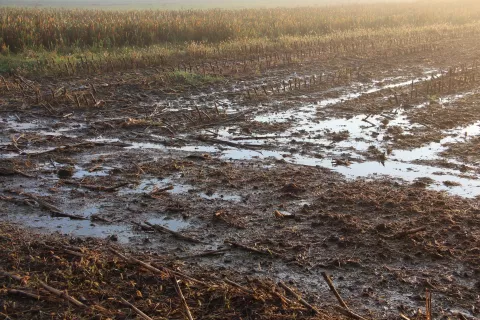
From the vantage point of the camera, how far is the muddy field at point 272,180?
15.0ft

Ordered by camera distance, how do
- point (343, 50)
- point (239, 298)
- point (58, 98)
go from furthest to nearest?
1. point (343, 50)
2. point (58, 98)
3. point (239, 298)

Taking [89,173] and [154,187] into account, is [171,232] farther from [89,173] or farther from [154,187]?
[89,173]

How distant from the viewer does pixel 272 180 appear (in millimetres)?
6539

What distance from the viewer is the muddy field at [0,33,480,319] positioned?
4.56m

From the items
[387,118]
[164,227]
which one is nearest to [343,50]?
[387,118]

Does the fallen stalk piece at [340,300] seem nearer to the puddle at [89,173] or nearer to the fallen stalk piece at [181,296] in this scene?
the fallen stalk piece at [181,296]

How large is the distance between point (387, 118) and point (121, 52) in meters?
9.98

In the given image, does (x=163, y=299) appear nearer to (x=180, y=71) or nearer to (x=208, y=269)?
(x=208, y=269)

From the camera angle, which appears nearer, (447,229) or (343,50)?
(447,229)

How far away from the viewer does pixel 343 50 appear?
17.8m

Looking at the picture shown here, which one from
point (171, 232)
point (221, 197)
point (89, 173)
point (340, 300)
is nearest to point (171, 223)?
point (171, 232)

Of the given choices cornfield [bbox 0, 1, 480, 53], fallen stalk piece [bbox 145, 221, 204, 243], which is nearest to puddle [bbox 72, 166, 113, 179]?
fallen stalk piece [bbox 145, 221, 204, 243]

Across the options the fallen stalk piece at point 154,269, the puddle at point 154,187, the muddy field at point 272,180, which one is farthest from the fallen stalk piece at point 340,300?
the puddle at point 154,187

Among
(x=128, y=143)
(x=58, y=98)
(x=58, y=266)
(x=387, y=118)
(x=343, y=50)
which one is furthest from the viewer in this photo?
(x=343, y=50)
